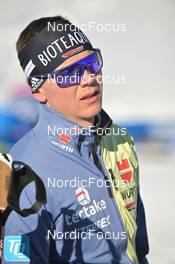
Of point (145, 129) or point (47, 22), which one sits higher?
point (47, 22)

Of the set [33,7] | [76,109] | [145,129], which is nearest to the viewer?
[76,109]

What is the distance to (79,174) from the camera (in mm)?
1988

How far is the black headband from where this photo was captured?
2.00 m

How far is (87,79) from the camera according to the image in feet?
6.75

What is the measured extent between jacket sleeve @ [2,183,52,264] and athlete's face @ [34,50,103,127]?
13.0 inches

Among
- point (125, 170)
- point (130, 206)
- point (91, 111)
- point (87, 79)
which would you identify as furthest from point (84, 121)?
point (130, 206)

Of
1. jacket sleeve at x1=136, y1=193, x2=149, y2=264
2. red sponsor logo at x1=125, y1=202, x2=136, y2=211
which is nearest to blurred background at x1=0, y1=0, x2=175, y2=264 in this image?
jacket sleeve at x1=136, y1=193, x2=149, y2=264

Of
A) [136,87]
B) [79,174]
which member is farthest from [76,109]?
[136,87]

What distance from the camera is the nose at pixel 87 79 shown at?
2027mm

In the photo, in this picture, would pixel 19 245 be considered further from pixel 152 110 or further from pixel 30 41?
pixel 152 110

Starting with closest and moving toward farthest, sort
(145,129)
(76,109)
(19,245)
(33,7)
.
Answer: (19,245)
(76,109)
(33,7)
(145,129)

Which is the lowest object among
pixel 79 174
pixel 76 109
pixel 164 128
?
pixel 164 128

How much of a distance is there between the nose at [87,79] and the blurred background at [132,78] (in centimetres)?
121

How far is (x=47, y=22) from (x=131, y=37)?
70.5 inches
